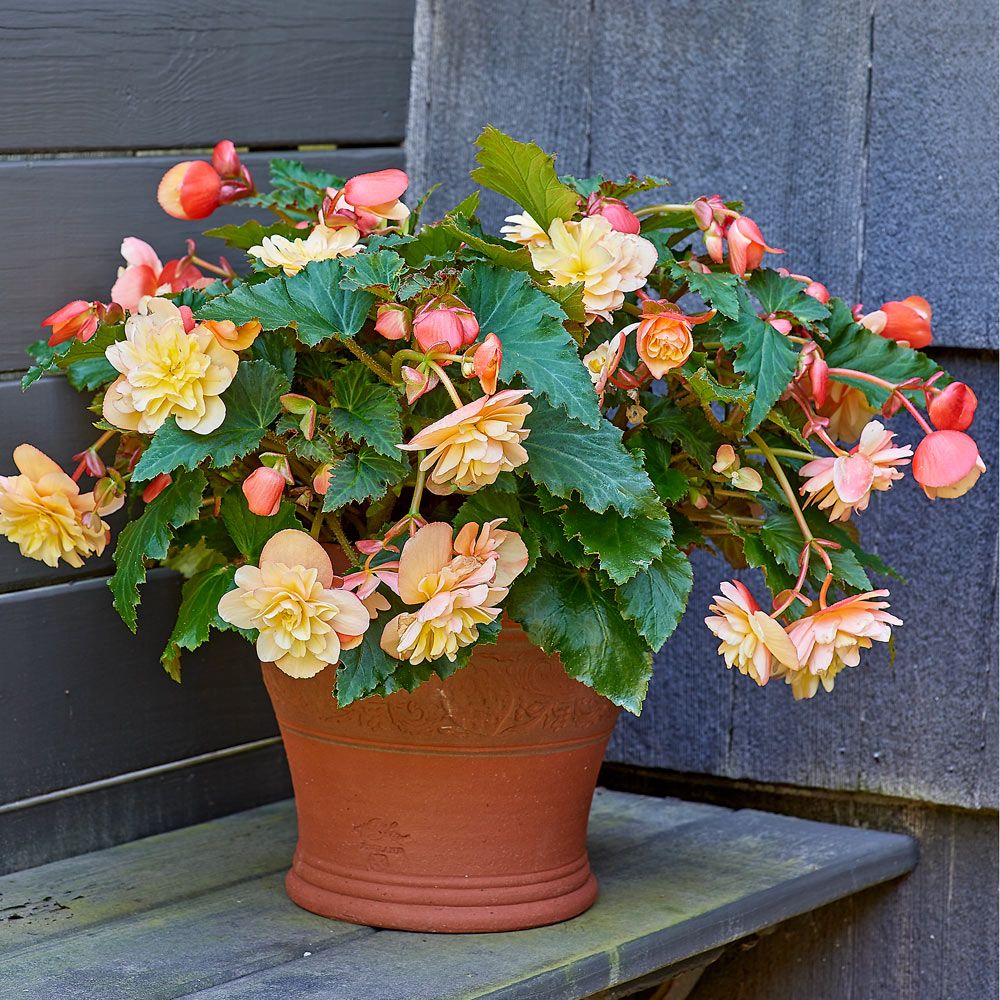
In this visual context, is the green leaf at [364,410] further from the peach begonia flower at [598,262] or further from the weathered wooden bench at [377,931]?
the weathered wooden bench at [377,931]

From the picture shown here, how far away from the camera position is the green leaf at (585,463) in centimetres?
96

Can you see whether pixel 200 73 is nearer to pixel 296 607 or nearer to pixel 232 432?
pixel 232 432

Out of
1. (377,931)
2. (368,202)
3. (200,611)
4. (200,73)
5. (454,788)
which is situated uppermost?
(200,73)

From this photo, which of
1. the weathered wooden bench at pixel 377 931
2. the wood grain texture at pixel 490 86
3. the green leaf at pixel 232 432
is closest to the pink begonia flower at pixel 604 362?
the green leaf at pixel 232 432

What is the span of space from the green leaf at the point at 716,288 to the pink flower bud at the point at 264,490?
1.16 ft

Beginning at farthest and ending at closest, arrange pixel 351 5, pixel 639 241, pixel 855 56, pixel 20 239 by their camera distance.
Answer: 1. pixel 351 5
2. pixel 855 56
3. pixel 20 239
4. pixel 639 241

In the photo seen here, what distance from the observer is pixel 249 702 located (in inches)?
56.6

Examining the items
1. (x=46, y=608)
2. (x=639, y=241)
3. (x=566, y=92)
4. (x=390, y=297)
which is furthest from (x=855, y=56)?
(x=46, y=608)

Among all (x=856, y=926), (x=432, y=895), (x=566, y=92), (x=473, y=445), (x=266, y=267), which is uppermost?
(x=566, y=92)

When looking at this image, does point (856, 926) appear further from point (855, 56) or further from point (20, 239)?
point (20, 239)

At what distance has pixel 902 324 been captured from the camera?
1.18 metres

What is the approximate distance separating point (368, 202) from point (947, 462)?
48 cm

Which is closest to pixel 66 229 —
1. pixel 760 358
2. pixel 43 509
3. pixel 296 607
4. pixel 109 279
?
pixel 109 279

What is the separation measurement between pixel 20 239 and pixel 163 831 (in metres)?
0.59
